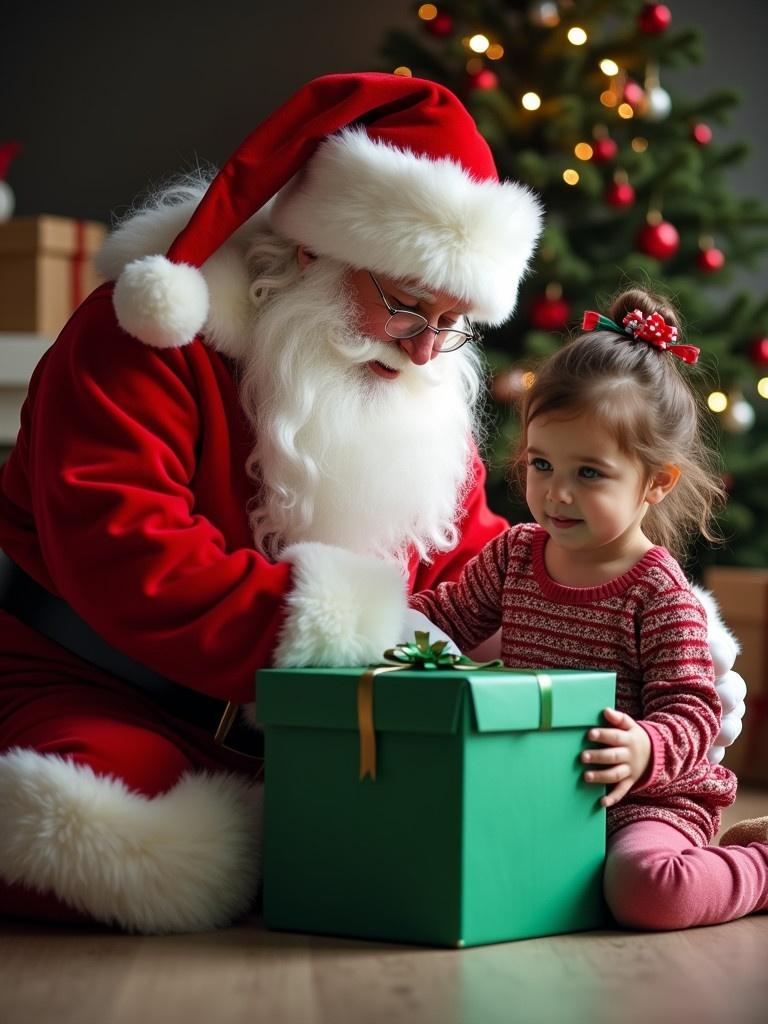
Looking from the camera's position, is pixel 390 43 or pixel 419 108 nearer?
pixel 419 108

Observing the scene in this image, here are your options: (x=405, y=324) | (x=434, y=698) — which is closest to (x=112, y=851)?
(x=434, y=698)

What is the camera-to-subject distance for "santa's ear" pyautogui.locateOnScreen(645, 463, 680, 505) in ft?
6.25

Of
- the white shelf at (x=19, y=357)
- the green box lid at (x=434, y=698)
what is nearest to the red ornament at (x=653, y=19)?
the white shelf at (x=19, y=357)

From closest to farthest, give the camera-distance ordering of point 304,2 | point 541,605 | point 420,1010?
point 420,1010
point 541,605
point 304,2

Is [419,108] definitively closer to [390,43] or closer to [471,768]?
[471,768]

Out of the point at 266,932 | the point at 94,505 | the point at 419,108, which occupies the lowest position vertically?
the point at 266,932

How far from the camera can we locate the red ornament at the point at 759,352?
3840 millimetres

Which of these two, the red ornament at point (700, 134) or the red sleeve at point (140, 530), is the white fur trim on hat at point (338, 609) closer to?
the red sleeve at point (140, 530)

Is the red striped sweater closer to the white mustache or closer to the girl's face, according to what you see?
the girl's face

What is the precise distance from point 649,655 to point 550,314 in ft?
6.74

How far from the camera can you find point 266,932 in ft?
5.50

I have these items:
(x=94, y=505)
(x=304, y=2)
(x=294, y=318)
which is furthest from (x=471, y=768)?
(x=304, y=2)

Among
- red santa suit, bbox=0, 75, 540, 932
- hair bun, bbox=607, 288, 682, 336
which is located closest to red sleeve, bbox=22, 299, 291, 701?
red santa suit, bbox=0, 75, 540, 932

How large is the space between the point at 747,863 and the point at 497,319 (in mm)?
830
